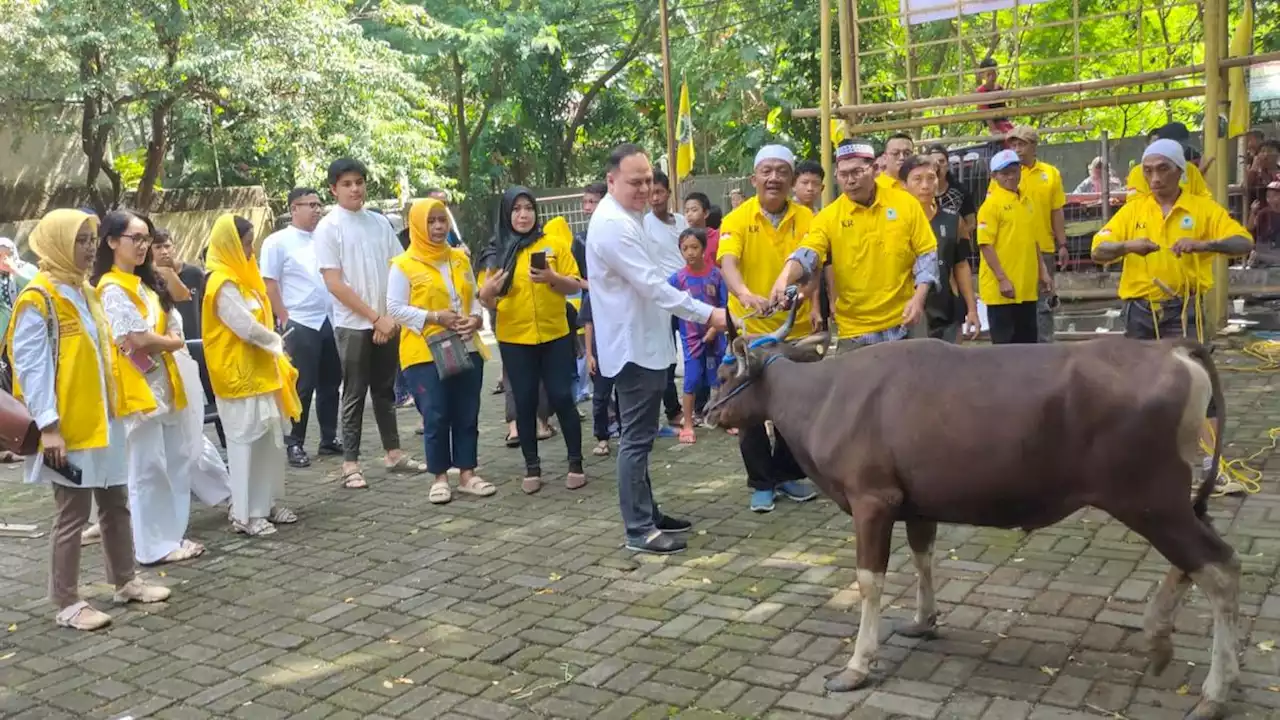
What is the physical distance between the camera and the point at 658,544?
230 inches

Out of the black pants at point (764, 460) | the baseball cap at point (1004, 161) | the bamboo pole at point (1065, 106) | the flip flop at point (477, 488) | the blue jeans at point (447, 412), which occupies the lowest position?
the flip flop at point (477, 488)

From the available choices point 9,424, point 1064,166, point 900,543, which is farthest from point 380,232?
point 1064,166

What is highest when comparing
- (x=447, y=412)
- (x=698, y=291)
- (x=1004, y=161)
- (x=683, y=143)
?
(x=683, y=143)

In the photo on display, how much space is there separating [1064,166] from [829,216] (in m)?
10.8

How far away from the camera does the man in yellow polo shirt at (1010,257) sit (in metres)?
7.45

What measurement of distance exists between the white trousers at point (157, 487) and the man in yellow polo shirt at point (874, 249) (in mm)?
3677

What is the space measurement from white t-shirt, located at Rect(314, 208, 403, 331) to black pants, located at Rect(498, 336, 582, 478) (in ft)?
3.58

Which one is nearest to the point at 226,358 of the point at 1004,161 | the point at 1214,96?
the point at 1004,161

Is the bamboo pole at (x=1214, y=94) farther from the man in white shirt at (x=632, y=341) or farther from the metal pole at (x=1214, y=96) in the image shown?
the man in white shirt at (x=632, y=341)

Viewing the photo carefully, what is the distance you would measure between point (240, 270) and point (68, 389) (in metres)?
1.58

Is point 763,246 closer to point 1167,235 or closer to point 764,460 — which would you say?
point 764,460

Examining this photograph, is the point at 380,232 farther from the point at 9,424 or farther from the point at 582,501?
the point at 9,424

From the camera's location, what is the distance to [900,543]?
5.69m

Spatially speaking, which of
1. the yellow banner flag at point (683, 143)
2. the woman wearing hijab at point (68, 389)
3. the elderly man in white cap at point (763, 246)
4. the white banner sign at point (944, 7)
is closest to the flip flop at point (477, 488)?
the elderly man in white cap at point (763, 246)
